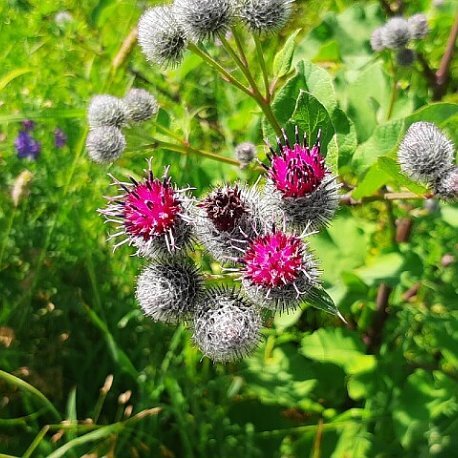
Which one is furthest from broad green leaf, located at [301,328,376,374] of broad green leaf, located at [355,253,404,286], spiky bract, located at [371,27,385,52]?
spiky bract, located at [371,27,385,52]

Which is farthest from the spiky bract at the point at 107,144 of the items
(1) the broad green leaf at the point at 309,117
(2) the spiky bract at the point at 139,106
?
(1) the broad green leaf at the point at 309,117

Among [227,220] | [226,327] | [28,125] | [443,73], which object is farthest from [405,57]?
[28,125]

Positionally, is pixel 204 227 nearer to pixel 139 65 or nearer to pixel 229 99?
pixel 229 99

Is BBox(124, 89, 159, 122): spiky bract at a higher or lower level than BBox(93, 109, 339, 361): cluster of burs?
higher

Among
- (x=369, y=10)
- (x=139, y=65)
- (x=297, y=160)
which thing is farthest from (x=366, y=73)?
(x=139, y=65)

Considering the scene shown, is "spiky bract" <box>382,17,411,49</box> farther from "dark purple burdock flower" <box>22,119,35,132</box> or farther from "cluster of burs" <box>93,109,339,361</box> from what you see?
"dark purple burdock flower" <box>22,119,35,132</box>

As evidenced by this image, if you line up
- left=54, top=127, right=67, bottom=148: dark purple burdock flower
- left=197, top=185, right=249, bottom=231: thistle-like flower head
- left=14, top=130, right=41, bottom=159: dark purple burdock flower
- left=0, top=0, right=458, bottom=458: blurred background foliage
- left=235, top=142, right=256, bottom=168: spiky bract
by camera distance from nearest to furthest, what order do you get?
1. left=197, top=185, right=249, bottom=231: thistle-like flower head
2. left=235, top=142, right=256, bottom=168: spiky bract
3. left=0, top=0, right=458, bottom=458: blurred background foliage
4. left=14, top=130, right=41, bottom=159: dark purple burdock flower
5. left=54, top=127, right=67, bottom=148: dark purple burdock flower

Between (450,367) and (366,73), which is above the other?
(366,73)
